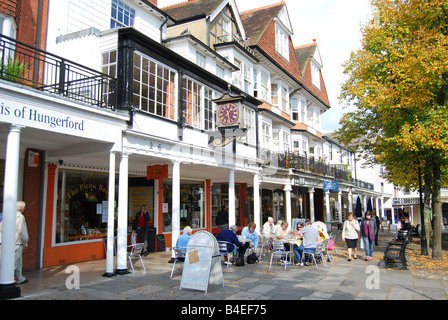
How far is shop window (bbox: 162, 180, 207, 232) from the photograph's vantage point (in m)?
15.5

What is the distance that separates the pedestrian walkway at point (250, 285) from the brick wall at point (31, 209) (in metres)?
0.49

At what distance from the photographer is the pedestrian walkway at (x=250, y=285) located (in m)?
7.05

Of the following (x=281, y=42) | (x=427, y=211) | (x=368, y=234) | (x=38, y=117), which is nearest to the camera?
(x=38, y=117)

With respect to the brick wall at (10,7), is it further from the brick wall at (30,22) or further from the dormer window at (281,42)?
the dormer window at (281,42)

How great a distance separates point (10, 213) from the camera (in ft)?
21.7

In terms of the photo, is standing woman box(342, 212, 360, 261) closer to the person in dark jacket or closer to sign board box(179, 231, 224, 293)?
sign board box(179, 231, 224, 293)

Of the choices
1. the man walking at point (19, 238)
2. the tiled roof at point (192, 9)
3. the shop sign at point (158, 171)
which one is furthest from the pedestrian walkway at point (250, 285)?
the tiled roof at point (192, 9)

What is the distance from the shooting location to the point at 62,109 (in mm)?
7730

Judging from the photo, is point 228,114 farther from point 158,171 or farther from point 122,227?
point 122,227

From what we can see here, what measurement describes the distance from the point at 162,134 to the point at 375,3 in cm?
1030

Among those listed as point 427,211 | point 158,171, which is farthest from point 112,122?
point 427,211

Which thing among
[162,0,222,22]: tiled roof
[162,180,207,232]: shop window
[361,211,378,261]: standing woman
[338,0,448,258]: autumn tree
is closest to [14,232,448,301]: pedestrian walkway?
[361,211,378,261]: standing woman

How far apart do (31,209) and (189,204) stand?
849 cm
